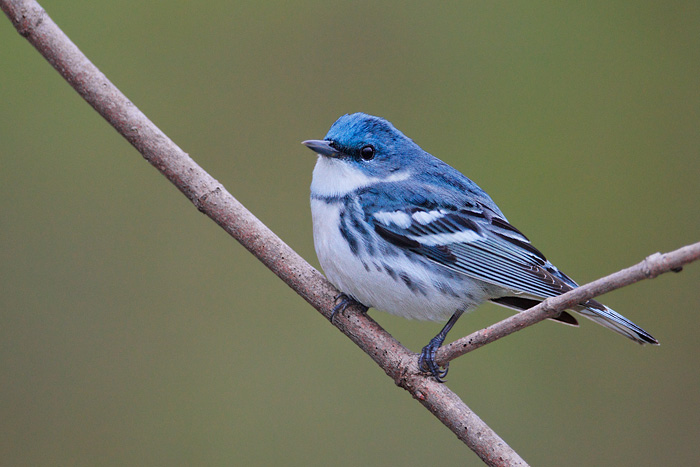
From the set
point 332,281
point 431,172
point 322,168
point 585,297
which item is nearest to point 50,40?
point 322,168

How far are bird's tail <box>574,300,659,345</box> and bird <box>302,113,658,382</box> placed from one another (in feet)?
0.08

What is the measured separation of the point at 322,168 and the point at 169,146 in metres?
0.61

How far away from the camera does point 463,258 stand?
98.9 inches

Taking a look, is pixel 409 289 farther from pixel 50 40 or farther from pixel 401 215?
pixel 50 40

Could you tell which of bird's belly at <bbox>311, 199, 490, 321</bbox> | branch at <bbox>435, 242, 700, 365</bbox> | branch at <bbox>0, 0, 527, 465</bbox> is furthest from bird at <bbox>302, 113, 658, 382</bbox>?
branch at <bbox>435, 242, 700, 365</bbox>

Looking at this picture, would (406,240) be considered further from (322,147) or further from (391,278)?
(322,147)

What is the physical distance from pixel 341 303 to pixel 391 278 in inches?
8.4

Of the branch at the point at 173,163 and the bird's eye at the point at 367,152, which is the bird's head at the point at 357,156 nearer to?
the bird's eye at the point at 367,152

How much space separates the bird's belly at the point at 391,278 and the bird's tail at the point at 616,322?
16.0 inches

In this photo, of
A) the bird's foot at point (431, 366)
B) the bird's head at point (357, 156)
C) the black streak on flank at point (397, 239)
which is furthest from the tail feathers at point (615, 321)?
the bird's head at point (357, 156)

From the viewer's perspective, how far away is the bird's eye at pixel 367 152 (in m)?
2.65

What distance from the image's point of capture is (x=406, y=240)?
2488mm

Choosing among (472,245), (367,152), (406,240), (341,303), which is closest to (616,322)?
(472,245)

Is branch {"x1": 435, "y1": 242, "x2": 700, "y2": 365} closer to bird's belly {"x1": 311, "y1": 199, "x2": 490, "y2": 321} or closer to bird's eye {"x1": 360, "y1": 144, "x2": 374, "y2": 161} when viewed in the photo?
bird's belly {"x1": 311, "y1": 199, "x2": 490, "y2": 321}
